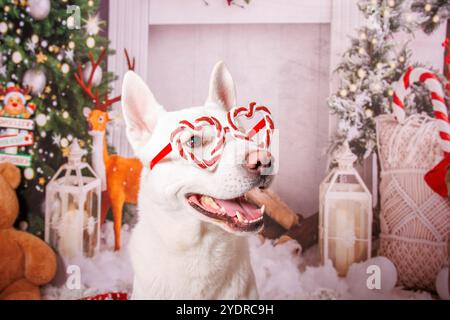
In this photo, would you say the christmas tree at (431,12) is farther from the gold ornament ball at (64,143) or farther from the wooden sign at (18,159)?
the wooden sign at (18,159)

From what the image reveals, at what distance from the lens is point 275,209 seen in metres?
2.39

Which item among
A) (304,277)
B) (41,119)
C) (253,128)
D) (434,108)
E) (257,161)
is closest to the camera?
(257,161)

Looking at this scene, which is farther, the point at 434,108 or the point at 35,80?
the point at 35,80

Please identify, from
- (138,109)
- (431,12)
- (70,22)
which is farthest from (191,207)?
(431,12)

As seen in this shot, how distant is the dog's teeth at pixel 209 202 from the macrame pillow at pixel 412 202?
997mm

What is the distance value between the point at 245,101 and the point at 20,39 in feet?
4.42

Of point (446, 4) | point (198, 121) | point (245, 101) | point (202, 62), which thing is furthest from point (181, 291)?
point (446, 4)

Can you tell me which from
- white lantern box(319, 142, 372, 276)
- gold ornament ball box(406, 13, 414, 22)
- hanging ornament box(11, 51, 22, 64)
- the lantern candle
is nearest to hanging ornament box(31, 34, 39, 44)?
hanging ornament box(11, 51, 22, 64)

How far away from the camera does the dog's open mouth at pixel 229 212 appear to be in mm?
1965

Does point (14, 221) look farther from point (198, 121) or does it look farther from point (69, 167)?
point (198, 121)

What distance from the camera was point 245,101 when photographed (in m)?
2.37

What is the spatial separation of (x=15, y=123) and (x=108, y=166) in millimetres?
615

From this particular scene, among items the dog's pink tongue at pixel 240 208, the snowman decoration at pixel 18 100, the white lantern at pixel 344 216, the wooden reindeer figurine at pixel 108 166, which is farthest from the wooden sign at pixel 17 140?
the white lantern at pixel 344 216

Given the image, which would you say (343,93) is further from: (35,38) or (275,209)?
(35,38)
